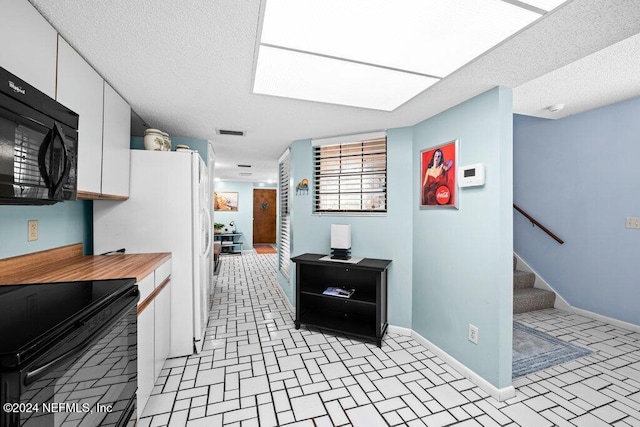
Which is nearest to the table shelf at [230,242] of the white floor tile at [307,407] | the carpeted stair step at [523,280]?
the white floor tile at [307,407]

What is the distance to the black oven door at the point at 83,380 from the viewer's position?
671mm

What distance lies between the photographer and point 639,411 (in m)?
1.76

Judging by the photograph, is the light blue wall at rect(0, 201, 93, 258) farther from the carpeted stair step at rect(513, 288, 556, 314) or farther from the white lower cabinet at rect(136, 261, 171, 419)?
the carpeted stair step at rect(513, 288, 556, 314)

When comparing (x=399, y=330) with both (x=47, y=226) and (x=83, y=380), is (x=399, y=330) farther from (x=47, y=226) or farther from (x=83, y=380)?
(x=47, y=226)

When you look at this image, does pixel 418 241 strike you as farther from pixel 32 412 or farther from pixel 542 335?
pixel 32 412

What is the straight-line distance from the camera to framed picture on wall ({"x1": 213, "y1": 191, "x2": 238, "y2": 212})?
845 cm

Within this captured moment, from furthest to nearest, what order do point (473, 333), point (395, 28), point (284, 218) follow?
point (284, 218) → point (473, 333) → point (395, 28)

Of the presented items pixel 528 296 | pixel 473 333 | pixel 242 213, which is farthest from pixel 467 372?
pixel 242 213

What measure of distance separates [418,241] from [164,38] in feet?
8.41

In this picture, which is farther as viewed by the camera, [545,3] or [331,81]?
[331,81]

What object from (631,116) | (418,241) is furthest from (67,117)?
(631,116)

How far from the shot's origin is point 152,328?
182cm

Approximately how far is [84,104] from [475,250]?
2838mm

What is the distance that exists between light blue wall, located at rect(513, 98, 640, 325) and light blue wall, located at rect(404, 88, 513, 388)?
7.18 feet
